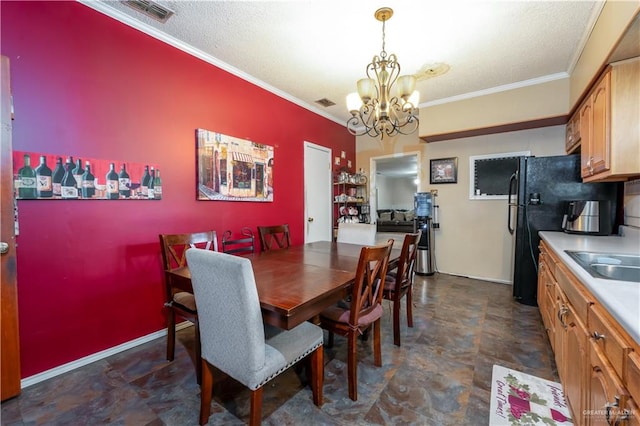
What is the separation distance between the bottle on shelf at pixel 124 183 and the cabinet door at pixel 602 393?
2886mm

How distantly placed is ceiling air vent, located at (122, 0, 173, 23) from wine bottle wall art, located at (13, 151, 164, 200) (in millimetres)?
1162

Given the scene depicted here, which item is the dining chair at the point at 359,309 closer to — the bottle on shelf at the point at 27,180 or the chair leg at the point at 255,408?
the chair leg at the point at 255,408

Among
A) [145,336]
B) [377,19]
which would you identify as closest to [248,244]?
[145,336]

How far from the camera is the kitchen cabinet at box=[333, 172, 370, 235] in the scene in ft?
15.4

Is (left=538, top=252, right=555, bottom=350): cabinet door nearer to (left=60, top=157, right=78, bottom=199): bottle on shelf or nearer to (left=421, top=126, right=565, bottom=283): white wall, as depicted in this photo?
(left=421, top=126, right=565, bottom=283): white wall

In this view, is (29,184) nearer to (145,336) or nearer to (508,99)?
(145,336)

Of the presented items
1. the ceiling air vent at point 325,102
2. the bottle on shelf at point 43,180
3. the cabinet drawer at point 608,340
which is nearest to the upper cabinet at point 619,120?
the cabinet drawer at point 608,340

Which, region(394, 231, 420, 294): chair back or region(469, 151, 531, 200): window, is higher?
region(469, 151, 531, 200): window

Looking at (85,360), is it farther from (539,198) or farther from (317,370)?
(539,198)

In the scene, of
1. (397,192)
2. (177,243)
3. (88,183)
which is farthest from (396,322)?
(397,192)

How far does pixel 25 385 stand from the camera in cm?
175

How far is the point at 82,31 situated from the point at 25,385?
2429 mm

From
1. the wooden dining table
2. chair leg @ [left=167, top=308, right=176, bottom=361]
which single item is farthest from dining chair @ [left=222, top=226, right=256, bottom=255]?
chair leg @ [left=167, top=308, right=176, bottom=361]

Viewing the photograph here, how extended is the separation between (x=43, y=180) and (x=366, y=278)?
220cm
